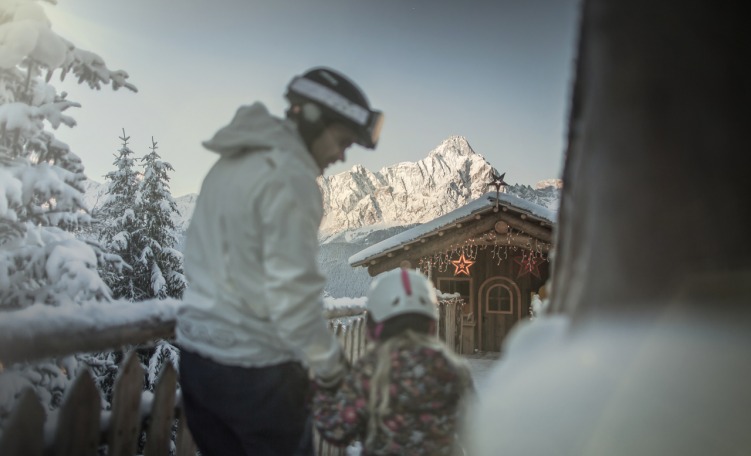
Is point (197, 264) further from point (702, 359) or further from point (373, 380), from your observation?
point (702, 359)

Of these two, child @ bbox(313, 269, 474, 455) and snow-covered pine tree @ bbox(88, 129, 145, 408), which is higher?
snow-covered pine tree @ bbox(88, 129, 145, 408)

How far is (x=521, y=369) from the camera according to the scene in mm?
808

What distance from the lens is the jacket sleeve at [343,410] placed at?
181 cm

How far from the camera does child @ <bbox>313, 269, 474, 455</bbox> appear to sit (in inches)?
75.7

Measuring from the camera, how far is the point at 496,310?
51.2 feet

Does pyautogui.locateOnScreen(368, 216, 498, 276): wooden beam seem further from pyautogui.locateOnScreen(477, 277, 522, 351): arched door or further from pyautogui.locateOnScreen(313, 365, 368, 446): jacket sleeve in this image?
pyautogui.locateOnScreen(313, 365, 368, 446): jacket sleeve

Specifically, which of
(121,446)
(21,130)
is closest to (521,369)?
(121,446)

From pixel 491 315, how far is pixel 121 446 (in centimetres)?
1447

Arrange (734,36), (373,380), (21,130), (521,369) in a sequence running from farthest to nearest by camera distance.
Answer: (21,130), (373,380), (521,369), (734,36)

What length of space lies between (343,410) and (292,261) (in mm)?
690

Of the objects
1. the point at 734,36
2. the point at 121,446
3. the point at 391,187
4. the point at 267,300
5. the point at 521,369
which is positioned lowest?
the point at 121,446

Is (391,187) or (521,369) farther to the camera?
(391,187)

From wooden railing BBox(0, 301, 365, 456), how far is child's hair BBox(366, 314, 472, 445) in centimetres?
100

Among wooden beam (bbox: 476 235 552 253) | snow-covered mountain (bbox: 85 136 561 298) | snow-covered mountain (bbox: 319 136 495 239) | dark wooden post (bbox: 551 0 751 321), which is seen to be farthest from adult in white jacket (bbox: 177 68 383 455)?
snow-covered mountain (bbox: 319 136 495 239)
